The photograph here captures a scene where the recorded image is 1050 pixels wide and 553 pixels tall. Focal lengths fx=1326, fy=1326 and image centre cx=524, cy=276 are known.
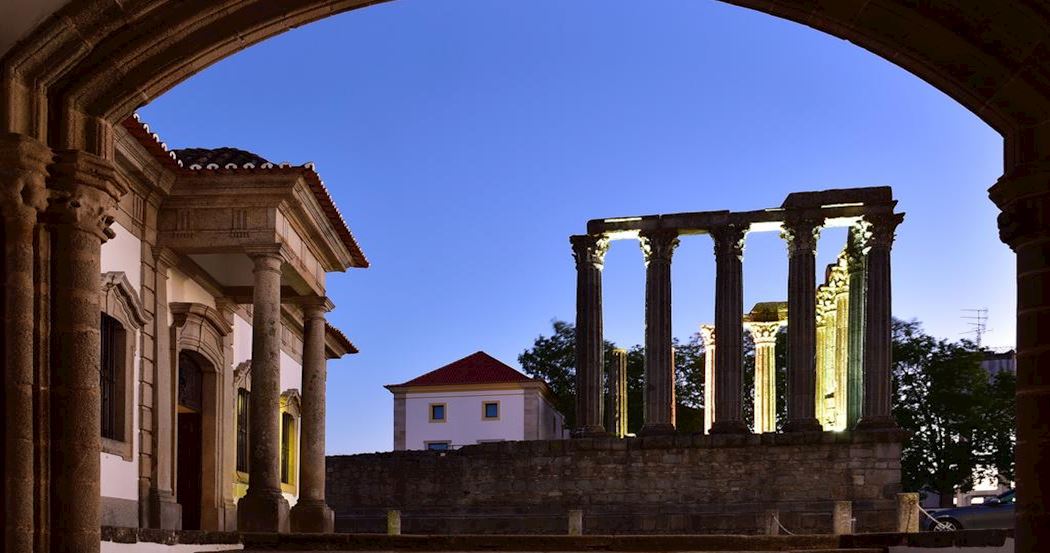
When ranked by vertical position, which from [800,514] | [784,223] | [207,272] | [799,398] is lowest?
[800,514]

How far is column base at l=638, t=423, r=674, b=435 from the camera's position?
1205 inches

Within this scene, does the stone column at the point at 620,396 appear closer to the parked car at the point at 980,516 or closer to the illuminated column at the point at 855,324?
the illuminated column at the point at 855,324

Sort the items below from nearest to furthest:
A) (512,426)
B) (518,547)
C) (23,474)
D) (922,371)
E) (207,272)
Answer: (23,474) → (518,547) → (207,272) → (922,371) → (512,426)

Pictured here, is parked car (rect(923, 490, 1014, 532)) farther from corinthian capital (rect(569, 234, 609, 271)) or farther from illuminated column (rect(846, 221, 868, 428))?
corinthian capital (rect(569, 234, 609, 271))

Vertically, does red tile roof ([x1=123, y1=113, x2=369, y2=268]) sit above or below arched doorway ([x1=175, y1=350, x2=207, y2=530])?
above

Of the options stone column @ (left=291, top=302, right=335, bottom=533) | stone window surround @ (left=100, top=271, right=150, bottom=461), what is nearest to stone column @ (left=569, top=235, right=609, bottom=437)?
stone column @ (left=291, top=302, right=335, bottom=533)

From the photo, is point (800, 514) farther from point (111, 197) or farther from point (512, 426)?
point (512, 426)

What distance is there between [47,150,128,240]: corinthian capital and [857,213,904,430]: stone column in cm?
2472

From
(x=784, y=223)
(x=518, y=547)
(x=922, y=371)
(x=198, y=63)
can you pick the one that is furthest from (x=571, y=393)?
(x=198, y=63)

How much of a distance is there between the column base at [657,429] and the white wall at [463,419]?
25.9m

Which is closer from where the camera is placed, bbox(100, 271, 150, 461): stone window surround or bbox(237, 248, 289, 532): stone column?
bbox(100, 271, 150, 461): stone window surround

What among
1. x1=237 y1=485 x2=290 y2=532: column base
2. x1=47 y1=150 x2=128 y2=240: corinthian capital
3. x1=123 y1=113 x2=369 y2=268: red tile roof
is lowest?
x1=237 y1=485 x2=290 y2=532: column base

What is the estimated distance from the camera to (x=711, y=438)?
97.6ft

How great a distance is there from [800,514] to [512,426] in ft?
96.0
